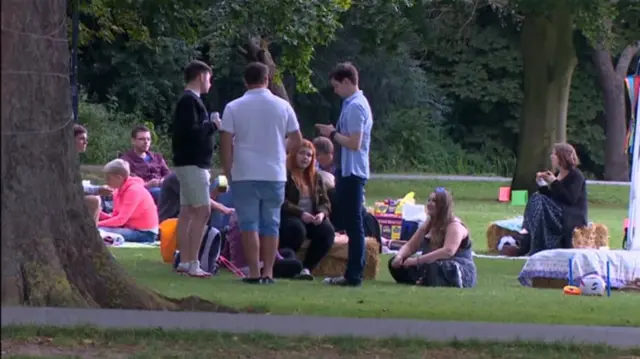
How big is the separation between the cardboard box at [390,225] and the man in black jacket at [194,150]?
209 inches

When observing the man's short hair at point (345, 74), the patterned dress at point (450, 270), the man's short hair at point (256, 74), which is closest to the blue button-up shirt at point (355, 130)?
the man's short hair at point (345, 74)

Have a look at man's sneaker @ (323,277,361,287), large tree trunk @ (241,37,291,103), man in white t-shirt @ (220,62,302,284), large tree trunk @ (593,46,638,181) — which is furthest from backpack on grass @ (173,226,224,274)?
large tree trunk @ (593,46,638,181)

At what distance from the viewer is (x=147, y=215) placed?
15.6m

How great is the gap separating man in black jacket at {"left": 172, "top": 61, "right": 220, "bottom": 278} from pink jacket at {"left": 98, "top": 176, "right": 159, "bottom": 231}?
118 inches

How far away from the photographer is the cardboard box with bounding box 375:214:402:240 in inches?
675

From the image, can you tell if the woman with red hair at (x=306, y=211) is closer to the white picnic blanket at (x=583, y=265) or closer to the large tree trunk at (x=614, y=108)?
the white picnic blanket at (x=583, y=265)

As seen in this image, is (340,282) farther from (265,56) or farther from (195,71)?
(265,56)

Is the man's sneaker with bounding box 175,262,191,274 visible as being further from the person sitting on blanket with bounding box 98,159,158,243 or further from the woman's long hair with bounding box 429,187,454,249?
the person sitting on blanket with bounding box 98,159,158,243

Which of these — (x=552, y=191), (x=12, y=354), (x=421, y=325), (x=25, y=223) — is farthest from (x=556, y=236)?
(x=12, y=354)

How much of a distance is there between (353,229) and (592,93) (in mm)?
41515

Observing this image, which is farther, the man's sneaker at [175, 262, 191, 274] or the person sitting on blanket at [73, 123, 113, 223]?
the person sitting on blanket at [73, 123, 113, 223]

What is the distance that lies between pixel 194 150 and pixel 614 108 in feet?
124

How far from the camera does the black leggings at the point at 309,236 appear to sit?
12766 millimetres

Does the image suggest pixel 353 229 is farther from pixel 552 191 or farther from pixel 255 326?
pixel 552 191
